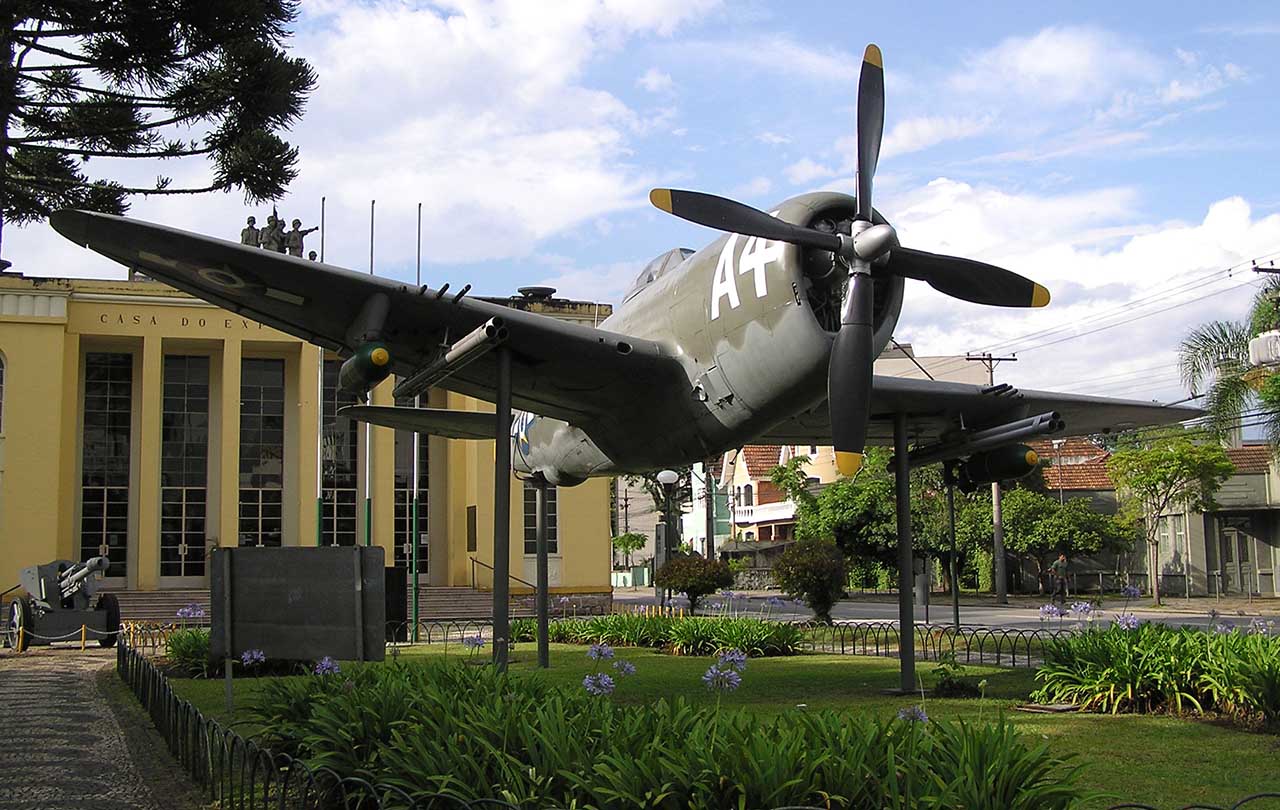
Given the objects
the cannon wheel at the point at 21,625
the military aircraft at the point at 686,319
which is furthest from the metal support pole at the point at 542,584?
the cannon wheel at the point at 21,625

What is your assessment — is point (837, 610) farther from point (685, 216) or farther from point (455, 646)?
point (685, 216)

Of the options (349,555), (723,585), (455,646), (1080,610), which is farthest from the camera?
(723,585)

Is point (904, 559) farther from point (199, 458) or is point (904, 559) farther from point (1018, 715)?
point (199, 458)

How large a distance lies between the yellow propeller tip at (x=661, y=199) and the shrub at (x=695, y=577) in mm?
18713

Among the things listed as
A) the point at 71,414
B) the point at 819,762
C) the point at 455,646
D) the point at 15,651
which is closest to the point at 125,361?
the point at 71,414

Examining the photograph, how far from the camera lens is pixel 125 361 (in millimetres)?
40281

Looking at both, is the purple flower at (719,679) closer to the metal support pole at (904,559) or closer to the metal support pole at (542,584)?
the metal support pole at (904,559)

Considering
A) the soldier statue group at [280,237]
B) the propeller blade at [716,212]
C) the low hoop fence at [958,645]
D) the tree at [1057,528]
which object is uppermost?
the soldier statue group at [280,237]

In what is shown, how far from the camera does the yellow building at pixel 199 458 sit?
36594 millimetres

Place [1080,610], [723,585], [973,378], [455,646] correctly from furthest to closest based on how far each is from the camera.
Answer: [973,378] < [723,585] < [455,646] < [1080,610]

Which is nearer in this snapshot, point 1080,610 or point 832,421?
point 832,421

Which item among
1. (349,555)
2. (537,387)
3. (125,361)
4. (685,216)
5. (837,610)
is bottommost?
(837,610)

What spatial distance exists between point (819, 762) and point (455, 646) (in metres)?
19.8

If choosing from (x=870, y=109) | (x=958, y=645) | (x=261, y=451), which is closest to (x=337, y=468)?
(x=261, y=451)
